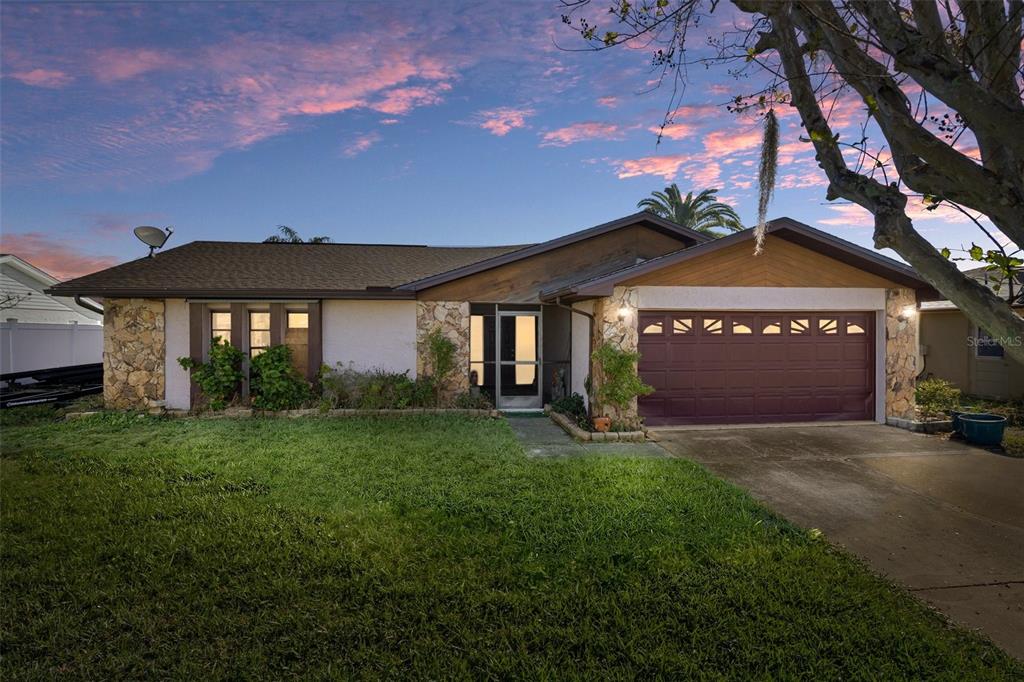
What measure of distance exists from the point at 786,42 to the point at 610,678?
14.1 ft

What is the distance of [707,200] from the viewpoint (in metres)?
26.2

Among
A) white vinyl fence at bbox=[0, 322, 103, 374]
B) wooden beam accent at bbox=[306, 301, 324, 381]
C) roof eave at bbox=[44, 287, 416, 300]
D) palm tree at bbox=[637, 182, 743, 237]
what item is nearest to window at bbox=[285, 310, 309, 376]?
wooden beam accent at bbox=[306, 301, 324, 381]

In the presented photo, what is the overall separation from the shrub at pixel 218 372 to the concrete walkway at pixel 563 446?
20.0 ft

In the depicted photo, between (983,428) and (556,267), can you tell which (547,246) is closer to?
(556,267)

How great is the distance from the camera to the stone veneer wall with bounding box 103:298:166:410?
11234mm

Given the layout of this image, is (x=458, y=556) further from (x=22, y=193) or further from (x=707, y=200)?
(x=707, y=200)

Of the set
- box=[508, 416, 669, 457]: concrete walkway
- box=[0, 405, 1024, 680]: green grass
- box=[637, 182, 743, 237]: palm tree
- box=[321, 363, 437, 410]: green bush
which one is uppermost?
box=[637, 182, 743, 237]: palm tree

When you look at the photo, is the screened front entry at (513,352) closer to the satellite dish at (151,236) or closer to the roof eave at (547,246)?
the roof eave at (547,246)

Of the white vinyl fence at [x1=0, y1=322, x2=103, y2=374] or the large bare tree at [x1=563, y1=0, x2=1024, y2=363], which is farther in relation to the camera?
the white vinyl fence at [x1=0, y1=322, x2=103, y2=374]

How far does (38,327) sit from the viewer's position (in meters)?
16.5

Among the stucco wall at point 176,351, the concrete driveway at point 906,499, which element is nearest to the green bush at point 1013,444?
the concrete driveway at point 906,499

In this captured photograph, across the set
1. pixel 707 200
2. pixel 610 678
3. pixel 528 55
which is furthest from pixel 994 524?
pixel 707 200

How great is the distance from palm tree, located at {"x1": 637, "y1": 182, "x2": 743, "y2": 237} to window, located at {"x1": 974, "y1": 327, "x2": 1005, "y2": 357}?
527 inches

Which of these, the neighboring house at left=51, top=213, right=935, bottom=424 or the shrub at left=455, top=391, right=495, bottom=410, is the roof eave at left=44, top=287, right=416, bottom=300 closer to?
the neighboring house at left=51, top=213, right=935, bottom=424
